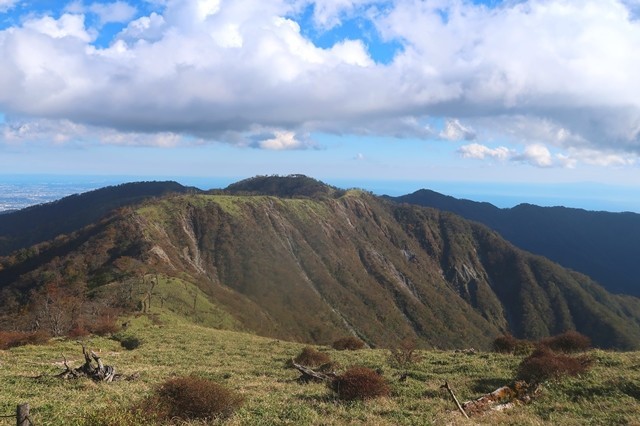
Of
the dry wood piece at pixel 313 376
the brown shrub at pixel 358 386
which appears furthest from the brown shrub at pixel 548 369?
the dry wood piece at pixel 313 376

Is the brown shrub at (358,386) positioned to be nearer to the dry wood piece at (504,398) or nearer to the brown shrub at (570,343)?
the dry wood piece at (504,398)

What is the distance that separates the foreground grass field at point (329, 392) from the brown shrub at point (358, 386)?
1.58ft

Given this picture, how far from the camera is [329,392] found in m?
21.0

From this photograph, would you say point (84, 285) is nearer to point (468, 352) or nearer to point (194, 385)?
point (468, 352)

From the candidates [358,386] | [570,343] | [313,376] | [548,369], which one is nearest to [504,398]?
[548,369]

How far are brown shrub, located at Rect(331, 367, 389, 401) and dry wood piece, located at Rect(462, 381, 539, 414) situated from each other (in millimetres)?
3740

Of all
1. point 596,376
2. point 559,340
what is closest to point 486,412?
point 596,376

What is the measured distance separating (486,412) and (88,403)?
15229mm

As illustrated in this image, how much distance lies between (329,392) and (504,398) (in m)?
7.72

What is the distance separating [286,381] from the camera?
25156mm

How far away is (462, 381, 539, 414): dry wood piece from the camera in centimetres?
1844

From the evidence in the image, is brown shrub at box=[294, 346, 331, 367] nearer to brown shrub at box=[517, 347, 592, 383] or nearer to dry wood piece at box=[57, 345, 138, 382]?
dry wood piece at box=[57, 345, 138, 382]

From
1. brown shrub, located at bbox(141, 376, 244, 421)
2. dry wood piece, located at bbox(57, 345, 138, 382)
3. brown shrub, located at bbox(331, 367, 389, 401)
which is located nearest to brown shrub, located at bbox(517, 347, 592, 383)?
brown shrub, located at bbox(331, 367, 389, 401)

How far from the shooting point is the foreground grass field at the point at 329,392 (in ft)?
53.3
